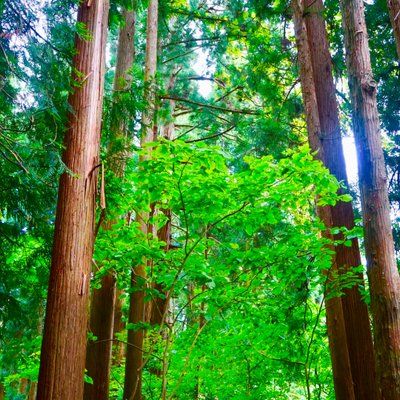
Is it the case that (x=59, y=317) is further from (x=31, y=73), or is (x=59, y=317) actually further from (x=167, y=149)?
(x=31, y=73)

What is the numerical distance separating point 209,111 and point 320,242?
626 cm

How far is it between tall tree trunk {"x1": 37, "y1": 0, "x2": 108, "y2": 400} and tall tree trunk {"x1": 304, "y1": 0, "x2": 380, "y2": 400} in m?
3.14

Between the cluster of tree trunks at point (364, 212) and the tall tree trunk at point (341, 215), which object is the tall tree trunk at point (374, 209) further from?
the tall tree trunk at point (341, 215)

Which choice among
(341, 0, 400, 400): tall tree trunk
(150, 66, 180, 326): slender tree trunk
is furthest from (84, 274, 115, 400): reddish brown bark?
(341, 0, 400, 400): tall tree trunk

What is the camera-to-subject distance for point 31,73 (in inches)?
156

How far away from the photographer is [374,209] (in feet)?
13.0

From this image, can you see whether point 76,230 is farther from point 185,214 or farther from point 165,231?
point 165,231

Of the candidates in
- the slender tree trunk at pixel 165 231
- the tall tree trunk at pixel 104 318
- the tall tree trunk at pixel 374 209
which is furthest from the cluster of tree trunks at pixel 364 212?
the slender tree trunk at pixel 165 231

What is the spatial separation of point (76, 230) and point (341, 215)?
414 centimetres

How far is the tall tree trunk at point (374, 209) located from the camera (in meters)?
3.54

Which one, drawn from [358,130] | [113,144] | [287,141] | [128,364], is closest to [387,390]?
[358,130]

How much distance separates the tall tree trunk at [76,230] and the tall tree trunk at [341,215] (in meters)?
3.14

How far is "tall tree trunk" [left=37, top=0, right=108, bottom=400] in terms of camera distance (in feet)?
10.4

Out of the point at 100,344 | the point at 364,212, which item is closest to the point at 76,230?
the point at 364,212
